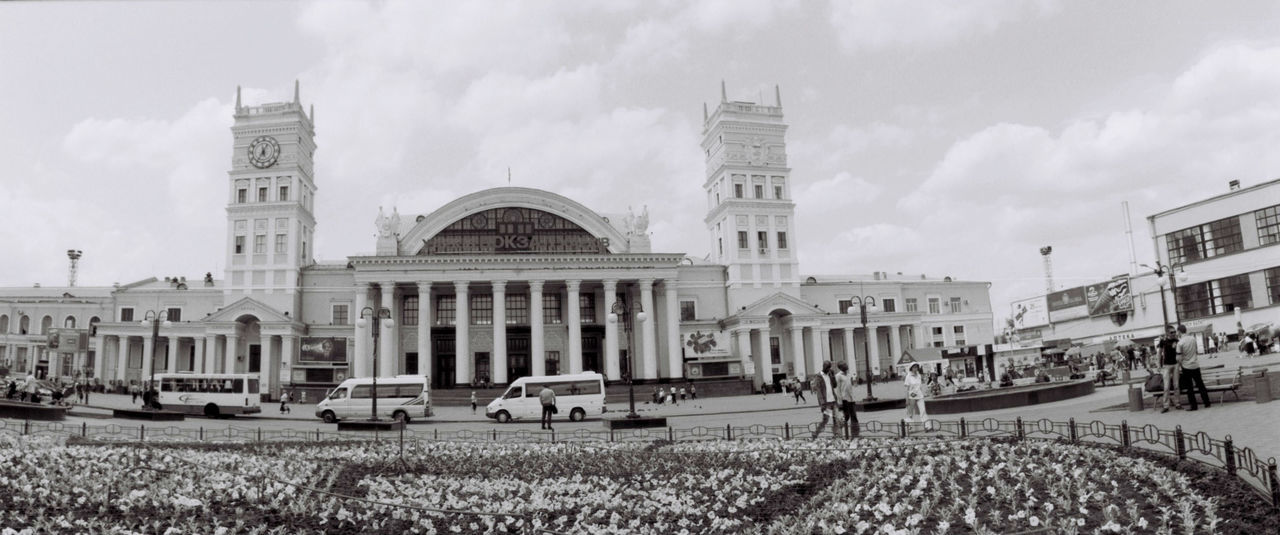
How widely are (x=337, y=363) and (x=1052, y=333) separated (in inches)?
2689

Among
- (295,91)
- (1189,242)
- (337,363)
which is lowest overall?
(337,363)

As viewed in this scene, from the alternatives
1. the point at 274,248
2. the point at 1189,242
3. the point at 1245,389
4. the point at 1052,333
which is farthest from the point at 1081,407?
the point at 1052,333

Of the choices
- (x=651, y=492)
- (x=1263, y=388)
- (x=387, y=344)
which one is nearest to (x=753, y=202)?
(x=387, y=344)

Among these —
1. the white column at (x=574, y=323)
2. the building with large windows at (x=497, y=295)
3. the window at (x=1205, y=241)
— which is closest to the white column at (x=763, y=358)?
the building with large windows at (x=497, y=295)

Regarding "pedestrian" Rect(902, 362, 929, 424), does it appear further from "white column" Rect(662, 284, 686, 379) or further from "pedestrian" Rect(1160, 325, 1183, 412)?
"white column" Rect(662, 284, 686, 379)

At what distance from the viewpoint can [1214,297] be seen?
60.1 meters

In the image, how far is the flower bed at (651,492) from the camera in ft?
29.5

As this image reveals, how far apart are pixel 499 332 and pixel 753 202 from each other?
2237 centimetres

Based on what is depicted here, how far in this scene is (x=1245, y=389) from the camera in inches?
768

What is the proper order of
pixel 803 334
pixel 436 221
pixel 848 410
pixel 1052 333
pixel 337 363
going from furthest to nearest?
pixel 1052 333 → pixel 803 334 → pixel 436 221 → pixel 337 363 → pixel 848 410

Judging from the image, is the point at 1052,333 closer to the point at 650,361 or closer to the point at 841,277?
the point at 841,277

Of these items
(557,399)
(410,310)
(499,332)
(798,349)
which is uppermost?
(410,310)

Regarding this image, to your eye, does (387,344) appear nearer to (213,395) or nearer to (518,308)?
(518,308)

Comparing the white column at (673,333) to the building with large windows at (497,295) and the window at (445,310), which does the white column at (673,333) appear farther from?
the window at (445,310)
